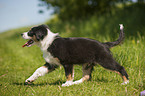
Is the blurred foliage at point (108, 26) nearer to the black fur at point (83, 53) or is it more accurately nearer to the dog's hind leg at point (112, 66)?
the black fur at point (83, 53)

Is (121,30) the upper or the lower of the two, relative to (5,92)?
upper

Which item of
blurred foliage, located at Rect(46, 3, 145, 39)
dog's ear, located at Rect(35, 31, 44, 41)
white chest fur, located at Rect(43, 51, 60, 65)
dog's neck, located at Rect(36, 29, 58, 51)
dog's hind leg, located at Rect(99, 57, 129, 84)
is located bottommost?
blurred foliage, located at Rect(46, 3, 145, 39)

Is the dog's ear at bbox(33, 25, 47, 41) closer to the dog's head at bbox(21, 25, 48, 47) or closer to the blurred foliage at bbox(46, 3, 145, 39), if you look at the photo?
the dog's head at bbox(21, 25, 48, 47)

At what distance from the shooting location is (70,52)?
366cm

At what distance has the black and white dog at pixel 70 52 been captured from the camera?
357 centimetres

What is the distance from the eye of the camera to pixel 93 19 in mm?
10797

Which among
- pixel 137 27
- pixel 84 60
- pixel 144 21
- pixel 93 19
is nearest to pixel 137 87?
pixel 84 60

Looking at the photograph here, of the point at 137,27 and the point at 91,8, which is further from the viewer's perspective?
the point at 91,8

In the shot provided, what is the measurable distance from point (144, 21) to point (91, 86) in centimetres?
610

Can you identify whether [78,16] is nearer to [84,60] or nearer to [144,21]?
[144,21]

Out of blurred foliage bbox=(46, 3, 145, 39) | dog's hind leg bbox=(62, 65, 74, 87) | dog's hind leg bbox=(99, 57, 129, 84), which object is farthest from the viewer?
blurred foliage bbox=(46, 3, 145, 39)

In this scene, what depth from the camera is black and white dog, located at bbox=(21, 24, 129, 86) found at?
357 centimetres

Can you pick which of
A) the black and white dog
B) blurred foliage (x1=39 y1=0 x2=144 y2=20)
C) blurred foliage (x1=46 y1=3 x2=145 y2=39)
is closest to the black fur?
the black and white dog

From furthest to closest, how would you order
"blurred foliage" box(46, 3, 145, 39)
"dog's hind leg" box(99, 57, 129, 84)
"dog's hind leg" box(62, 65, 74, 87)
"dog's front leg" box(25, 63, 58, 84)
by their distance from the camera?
"blurred foliage" box(46, 3, 145, 39)
"dog's front leg" box(25, 63, 58, 84)
"dog's hind leg" box(62, 65, 74, 87)
"dog's hind leg" box(99, 57, 129, 84)
